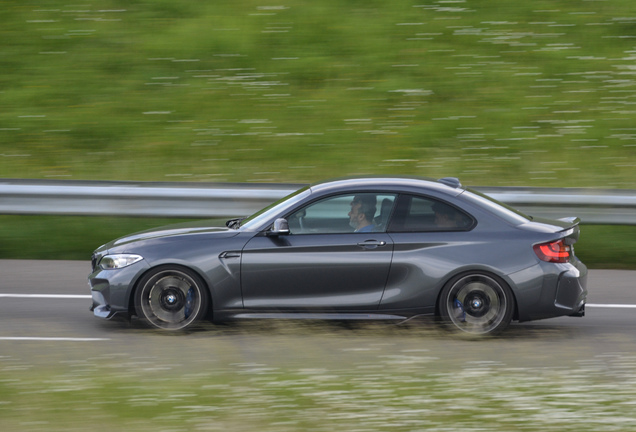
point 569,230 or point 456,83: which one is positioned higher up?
point 456,83

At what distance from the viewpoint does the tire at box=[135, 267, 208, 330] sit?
7.42 m

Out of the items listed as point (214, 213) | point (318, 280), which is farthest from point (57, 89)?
point (318, 280)

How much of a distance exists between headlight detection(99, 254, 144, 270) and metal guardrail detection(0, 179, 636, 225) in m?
3.50

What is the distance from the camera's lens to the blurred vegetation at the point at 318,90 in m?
14.3

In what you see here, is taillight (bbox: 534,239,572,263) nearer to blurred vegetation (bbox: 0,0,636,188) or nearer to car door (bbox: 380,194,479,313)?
car door (bbox: 380,194,479,313)

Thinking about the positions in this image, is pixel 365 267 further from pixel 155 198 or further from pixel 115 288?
pixel 155 198

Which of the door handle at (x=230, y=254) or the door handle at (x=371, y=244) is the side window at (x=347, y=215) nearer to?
the door handle at (x=371, y=244)

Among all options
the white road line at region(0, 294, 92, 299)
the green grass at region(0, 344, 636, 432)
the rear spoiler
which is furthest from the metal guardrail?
the green grass at region(0, 344, 636, 432)

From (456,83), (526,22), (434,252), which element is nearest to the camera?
(434,252)

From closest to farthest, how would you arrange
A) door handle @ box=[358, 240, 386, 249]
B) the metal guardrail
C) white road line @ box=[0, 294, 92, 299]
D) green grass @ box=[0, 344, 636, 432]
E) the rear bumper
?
green grass @ box=[0, 344, 636, 432], the rear bumper, door handle @ box=[358, 240, 386, 249], white road line @ box=[0, 294, 92, 299], the metal guardrail

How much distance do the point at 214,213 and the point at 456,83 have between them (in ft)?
21.3

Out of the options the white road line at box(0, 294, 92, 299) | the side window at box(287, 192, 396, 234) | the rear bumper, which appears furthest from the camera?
the white road line at box(0, 294, 92, 299)

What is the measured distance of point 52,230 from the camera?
451 inches

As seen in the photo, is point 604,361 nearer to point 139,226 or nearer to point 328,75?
point 139,226
